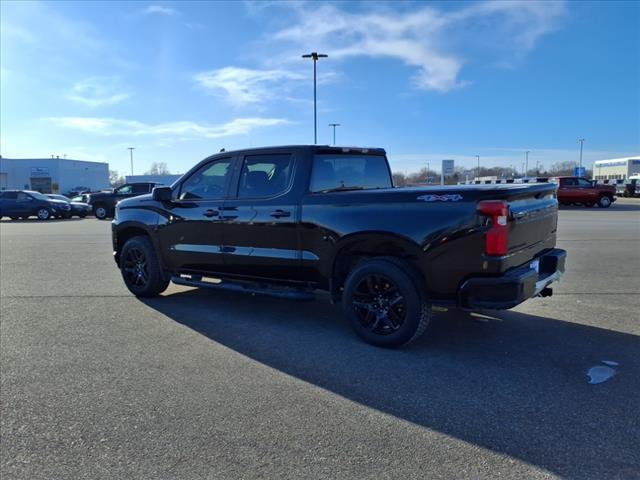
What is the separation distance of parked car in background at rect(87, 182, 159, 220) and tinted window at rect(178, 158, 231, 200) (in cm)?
2014

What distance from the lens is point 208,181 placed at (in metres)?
6.23

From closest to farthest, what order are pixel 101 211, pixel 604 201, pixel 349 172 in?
pixel 349 172 → pixel 101 211 → pixel 604 201

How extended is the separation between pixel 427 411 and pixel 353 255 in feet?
6.50

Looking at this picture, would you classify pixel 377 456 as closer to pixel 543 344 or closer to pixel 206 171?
pixel 543 344

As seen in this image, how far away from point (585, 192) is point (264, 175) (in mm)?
30203

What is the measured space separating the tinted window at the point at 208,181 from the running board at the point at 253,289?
1.06 m

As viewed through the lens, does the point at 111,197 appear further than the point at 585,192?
No

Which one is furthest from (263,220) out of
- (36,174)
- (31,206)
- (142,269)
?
(36,174)

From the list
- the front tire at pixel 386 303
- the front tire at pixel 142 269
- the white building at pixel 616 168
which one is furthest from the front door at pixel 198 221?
the white building at pixel 616 168

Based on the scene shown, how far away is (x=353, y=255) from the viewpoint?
514cm

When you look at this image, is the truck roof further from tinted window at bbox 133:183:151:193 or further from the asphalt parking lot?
tinted window at bbox 133:183:151:193

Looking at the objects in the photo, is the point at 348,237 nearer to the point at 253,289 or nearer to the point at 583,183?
the point at 253,289

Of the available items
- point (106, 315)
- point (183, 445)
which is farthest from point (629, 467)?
point (106, 315)

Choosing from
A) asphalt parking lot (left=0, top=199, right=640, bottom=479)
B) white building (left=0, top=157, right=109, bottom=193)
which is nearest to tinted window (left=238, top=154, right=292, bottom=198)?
asphalt parking lot (left=0, top=199, right=640, bottom=479)
